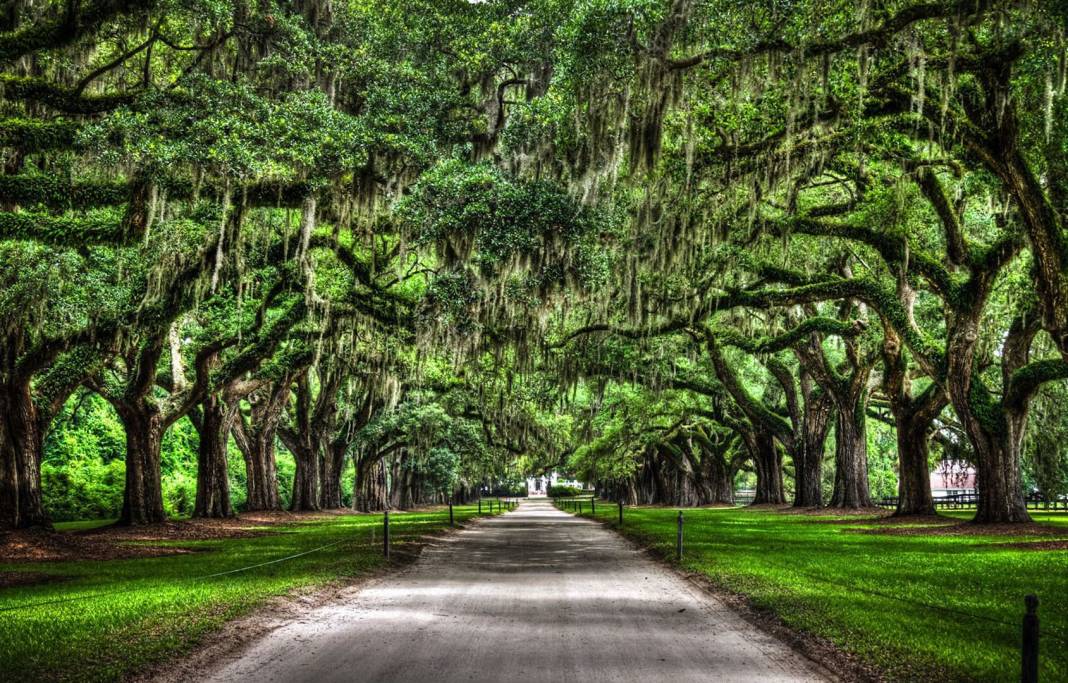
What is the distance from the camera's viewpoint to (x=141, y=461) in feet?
80.2

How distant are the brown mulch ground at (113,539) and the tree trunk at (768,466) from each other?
25.9 meters

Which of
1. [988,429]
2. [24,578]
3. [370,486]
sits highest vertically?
[988,429]

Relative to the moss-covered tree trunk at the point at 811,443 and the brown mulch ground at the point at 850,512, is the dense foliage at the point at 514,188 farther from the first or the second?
the moss-covered tree trunk at the point at 811,443

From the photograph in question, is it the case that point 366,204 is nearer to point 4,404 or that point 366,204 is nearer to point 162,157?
point 162,157

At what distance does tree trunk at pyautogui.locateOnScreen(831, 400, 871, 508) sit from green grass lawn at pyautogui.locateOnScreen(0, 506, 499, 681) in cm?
2021

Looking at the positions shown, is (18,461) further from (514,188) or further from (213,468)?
(514,188)

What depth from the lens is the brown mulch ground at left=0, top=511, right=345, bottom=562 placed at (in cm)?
1627

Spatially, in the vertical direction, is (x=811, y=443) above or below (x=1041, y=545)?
above

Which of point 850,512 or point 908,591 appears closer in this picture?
point 908,591

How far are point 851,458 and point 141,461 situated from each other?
25389mm

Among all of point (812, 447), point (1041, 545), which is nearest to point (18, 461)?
point (1041, 545)

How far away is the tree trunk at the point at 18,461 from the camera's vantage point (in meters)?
18.8

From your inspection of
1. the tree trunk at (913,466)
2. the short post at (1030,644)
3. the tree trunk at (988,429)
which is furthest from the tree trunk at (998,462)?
the short post at (1030,644)

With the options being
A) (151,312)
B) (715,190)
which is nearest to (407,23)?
(715,190)
